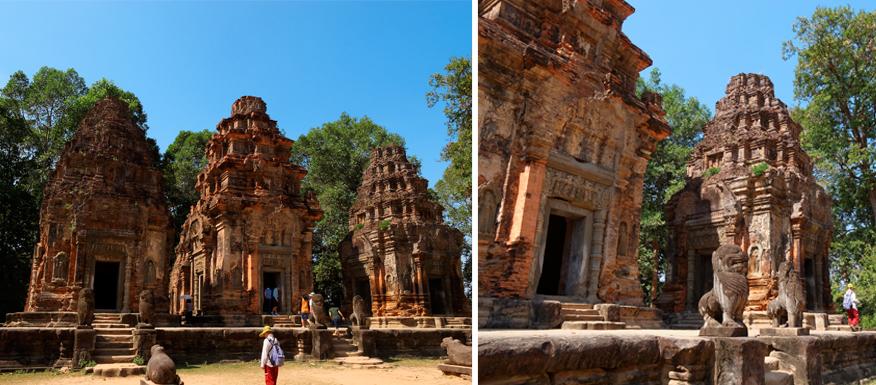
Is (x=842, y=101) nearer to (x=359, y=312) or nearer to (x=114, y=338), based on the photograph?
(x=359, y=312)

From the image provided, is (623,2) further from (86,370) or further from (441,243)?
(441,243)

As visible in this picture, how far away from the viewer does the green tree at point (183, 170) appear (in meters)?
27.2

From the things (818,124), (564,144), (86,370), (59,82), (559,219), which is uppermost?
(59,82)

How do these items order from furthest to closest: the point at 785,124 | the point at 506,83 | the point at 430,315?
the point at 430,315 → the point at 785,124 → the point at 506,83

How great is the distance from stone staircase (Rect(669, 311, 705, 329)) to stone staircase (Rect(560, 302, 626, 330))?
→ 270 inches

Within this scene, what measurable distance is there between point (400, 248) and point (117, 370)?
37.6ft

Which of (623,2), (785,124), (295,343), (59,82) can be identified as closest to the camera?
(623,2)

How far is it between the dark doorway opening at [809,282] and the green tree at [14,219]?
22992 millimetres

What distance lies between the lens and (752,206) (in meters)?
14.5

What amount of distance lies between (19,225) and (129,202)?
8.12m

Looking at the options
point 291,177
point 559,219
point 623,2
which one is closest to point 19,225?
point 291,177

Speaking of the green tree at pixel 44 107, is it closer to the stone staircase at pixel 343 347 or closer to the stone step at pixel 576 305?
the stone staircase at pixel 343 347

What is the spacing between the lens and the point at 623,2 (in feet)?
31.4

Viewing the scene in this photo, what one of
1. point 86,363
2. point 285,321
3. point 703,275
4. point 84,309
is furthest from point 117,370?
point 703,275
